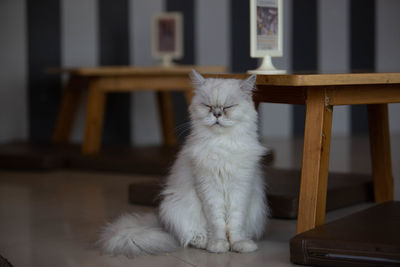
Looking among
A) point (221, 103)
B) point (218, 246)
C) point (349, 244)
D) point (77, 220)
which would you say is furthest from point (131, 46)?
point (349, 244)

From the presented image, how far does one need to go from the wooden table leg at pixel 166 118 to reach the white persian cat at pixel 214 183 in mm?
2801

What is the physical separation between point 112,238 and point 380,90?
1.10 meters

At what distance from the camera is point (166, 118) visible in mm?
5145

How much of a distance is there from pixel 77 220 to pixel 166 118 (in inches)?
93.2

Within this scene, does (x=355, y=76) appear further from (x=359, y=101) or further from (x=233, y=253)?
(x=233, y=253)

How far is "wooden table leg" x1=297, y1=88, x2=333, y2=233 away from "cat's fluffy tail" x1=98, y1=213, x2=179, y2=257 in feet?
1.57

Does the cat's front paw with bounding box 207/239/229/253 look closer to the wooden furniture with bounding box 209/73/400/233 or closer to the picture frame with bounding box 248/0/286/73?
the wooden furniture with bounding box 209/73/400/233

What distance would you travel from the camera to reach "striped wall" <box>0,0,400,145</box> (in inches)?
213

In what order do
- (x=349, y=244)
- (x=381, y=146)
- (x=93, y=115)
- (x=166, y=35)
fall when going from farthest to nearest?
(x=166, y=35) → (x=93, y=115) → (x=381, y=146) → (x=349, y=244)

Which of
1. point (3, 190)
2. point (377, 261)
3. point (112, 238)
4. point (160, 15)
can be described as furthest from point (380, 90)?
point (160, 15)

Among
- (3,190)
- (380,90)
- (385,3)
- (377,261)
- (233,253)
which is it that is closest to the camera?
(377,261)

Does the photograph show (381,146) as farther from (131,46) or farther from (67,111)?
(131,46)

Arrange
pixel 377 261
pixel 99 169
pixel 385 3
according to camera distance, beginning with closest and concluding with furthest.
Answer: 1. pixel 377 261
2. pixel 99 169
3. pixel 385 3

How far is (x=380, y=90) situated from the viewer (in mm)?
2381
